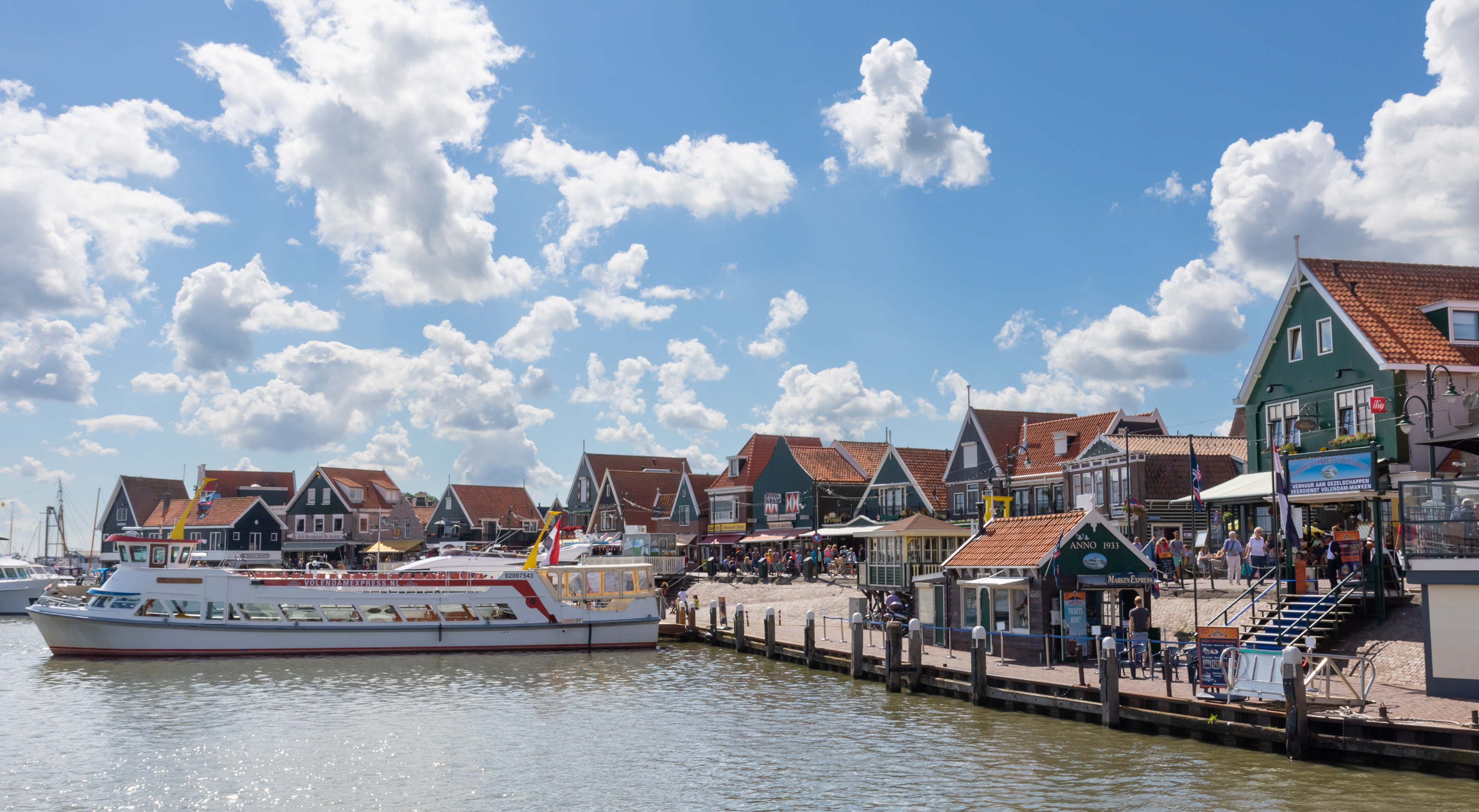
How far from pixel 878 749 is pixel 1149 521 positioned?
3174 centimetres

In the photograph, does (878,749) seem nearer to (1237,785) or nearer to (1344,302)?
(1237,785)

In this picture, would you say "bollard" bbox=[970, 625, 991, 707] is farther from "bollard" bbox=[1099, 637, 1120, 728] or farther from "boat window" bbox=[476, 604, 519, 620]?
"boat window" bbox=[476, 604, 519, 620]

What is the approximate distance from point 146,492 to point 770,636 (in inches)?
3911

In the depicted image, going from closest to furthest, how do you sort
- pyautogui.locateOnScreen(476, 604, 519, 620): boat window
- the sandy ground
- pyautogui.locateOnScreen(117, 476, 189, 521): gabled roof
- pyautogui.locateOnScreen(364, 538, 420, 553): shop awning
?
pyautogui.locateOnScreen(476, 604, 519, 620): boat window
the sandy ground
pyautogui.locateOnScreen(364, 538, 420, 553): shop awning
pyautogui.locateOnScreen(117, 476, 189, 521): gabled roof

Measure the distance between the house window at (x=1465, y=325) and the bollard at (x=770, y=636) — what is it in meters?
22.3

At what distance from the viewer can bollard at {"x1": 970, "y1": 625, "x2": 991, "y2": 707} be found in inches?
982

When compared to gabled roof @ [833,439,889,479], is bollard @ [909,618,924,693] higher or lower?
lower

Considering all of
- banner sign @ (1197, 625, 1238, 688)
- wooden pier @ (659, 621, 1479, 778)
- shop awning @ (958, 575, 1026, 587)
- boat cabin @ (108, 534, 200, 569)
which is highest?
boat cabin @ (108, 534, 200, 569)

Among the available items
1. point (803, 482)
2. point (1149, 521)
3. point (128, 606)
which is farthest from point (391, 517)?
point (1149, 521)

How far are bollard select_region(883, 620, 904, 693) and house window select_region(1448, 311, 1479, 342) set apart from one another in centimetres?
1962

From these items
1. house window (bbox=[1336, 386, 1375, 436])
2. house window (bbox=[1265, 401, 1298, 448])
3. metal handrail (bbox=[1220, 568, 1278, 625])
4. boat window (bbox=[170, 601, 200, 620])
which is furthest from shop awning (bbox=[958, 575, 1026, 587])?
boat window (bbox=[170, 601, 200, 620])

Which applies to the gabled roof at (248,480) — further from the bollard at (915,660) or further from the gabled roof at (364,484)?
the bollard at (915,660)

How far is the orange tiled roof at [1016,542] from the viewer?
27406 millimetres

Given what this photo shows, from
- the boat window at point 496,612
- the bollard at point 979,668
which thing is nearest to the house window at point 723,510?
the boat window at point 496,612
